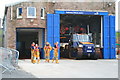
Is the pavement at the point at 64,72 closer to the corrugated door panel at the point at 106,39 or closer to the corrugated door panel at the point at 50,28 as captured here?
the corrugated door panel at the point at 50,28

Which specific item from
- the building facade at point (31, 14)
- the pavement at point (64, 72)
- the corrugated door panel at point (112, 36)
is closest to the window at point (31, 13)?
the building facade at point (31, 14)

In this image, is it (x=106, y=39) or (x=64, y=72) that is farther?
(x=106, y=39)

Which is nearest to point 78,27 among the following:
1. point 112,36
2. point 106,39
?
point 106,39

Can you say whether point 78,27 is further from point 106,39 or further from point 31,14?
point 31,14

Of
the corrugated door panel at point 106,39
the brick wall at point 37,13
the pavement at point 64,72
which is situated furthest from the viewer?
the corrugated door panel at point 106,39

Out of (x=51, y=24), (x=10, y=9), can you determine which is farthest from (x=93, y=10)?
(x=10, y=9)

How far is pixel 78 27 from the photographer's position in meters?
28.5

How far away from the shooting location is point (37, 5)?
2273cm

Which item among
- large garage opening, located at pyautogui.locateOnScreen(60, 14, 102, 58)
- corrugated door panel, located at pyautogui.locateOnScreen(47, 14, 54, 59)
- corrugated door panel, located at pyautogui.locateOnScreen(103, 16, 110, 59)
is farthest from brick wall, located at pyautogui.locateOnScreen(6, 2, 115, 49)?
large garage opening, located at pyautogui.locateOnScreen(60, 14, 102, 58)

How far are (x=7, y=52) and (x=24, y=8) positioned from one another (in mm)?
10721

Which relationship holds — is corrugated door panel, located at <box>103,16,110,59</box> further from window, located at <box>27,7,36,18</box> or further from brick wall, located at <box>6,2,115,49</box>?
window, located at <box>27,7,36,18</box>

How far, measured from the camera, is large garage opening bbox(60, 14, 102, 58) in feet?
84.2

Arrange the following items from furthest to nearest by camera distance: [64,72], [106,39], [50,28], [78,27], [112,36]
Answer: [78,27]
[112,36]
[106,39]
[50,28]
[64,72]

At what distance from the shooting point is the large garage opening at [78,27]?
2567 centimetres
